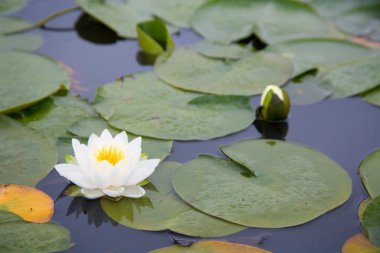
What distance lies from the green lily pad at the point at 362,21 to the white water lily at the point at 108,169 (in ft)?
6.89

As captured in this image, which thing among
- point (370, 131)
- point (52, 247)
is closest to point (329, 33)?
point (370, 131)

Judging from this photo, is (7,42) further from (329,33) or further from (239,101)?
(329,33)

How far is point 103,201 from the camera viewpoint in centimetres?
246

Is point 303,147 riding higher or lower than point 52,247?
higher

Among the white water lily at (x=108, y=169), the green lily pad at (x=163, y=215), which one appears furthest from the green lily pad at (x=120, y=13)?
the green lily pad at (x=163, y=215)

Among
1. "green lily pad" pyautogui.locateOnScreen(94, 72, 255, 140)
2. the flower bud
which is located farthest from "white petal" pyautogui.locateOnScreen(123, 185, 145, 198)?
the flower bud

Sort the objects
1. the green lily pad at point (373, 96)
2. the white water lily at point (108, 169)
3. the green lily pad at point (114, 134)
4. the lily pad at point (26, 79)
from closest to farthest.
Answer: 1. the white water lily at point (108, 169)
2. the green lily pad at point (114, 134)
3. the lily pad at point (26, 79)
4. the green lily pad at point (373, 96)

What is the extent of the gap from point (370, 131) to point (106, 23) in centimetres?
186

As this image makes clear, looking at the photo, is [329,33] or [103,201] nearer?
[103,201]

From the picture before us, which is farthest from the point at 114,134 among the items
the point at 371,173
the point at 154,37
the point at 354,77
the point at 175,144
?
the point at 354,77

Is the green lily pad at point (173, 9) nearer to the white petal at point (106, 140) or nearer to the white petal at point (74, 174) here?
the white petal at point (106, 140)

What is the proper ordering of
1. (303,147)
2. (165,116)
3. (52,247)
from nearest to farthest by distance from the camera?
(52,247)
(303,147)
(165,116)

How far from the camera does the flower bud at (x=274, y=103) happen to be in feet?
9.85

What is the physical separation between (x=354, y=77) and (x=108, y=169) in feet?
5.63
